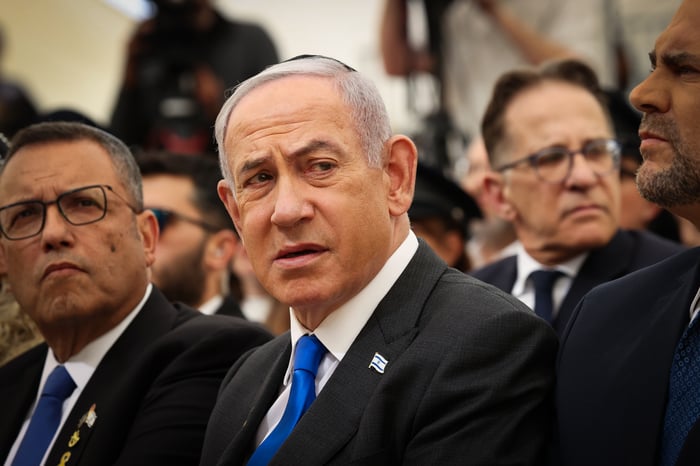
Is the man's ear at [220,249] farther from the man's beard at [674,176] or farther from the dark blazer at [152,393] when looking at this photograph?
the man's beard at [674,176]

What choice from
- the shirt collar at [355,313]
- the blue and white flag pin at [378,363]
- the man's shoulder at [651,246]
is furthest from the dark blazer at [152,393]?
the man's shoulder at [651,246]

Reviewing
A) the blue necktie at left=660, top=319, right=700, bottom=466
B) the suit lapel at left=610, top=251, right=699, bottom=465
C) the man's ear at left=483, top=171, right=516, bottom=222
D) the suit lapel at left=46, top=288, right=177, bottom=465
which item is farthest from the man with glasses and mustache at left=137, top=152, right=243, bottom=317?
the blue necktie at left=660, top=319, right=700, bottom=466

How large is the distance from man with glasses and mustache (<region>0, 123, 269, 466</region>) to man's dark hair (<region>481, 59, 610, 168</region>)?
1247mm

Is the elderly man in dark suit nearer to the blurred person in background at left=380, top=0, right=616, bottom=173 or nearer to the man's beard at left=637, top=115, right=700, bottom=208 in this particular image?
the man's beard at left=637, top=115, right=700, bottom=208

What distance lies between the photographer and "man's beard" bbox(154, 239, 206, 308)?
3.87m

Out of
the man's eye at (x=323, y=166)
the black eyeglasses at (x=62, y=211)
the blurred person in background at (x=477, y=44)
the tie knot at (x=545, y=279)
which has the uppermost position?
the blurred person in background at (x=477, y=44)

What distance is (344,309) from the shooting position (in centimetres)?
220

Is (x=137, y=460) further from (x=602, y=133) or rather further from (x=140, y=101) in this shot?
(x=140, y=101)

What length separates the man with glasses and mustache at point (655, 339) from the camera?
6.11 ft

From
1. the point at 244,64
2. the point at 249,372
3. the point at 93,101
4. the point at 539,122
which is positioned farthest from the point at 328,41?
the point at 249,372

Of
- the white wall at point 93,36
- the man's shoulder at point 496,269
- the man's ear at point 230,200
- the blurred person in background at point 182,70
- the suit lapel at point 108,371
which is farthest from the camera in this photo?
the white wall at point 93,36

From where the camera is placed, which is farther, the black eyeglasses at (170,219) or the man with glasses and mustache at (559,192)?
the black eyeglasses at (170,219)

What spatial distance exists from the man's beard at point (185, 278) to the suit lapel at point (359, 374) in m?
1.84

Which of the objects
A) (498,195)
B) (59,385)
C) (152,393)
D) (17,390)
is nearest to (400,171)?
(152,393)
